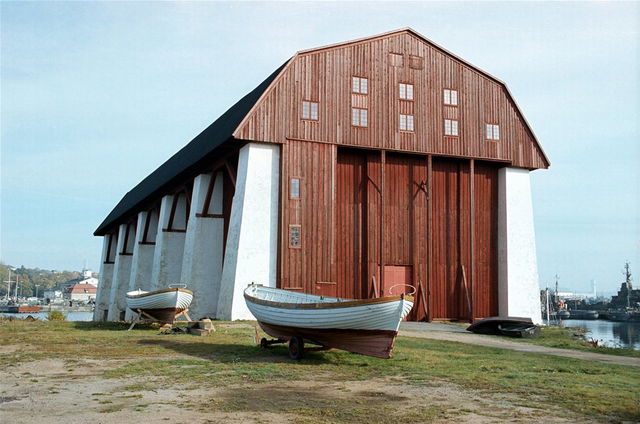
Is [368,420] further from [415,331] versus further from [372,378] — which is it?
[415,331]

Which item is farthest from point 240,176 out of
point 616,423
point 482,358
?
point 616,423

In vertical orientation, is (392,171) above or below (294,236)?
above

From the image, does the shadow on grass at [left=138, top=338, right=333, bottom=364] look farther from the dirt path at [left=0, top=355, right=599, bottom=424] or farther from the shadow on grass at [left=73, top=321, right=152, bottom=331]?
the shadow on grass at [left=73, top=321, right=152, bottom=331]

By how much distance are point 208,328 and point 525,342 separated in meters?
10.8

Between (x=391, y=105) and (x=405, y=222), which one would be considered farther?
(x=405, y=222)

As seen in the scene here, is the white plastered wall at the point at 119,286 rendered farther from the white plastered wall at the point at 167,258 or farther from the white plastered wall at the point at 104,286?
the white plastered wall at the point at 167,258

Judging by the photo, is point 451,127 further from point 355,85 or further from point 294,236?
point 294,236

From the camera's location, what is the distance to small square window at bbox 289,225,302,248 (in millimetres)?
27281

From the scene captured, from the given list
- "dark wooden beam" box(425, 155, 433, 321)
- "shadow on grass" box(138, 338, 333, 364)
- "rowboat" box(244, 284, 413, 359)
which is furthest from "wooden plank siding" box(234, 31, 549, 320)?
"rowboat" box(244, 284, 413, 359)

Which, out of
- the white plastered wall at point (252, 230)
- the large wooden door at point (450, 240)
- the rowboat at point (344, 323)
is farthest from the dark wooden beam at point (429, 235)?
the rowboat at point (344, 323)

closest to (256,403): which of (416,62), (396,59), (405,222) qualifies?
(405,222)

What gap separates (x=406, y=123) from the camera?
99.0 feet

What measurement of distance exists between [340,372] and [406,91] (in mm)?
20108

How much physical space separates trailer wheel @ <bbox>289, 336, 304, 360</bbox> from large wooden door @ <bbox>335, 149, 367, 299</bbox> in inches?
542
